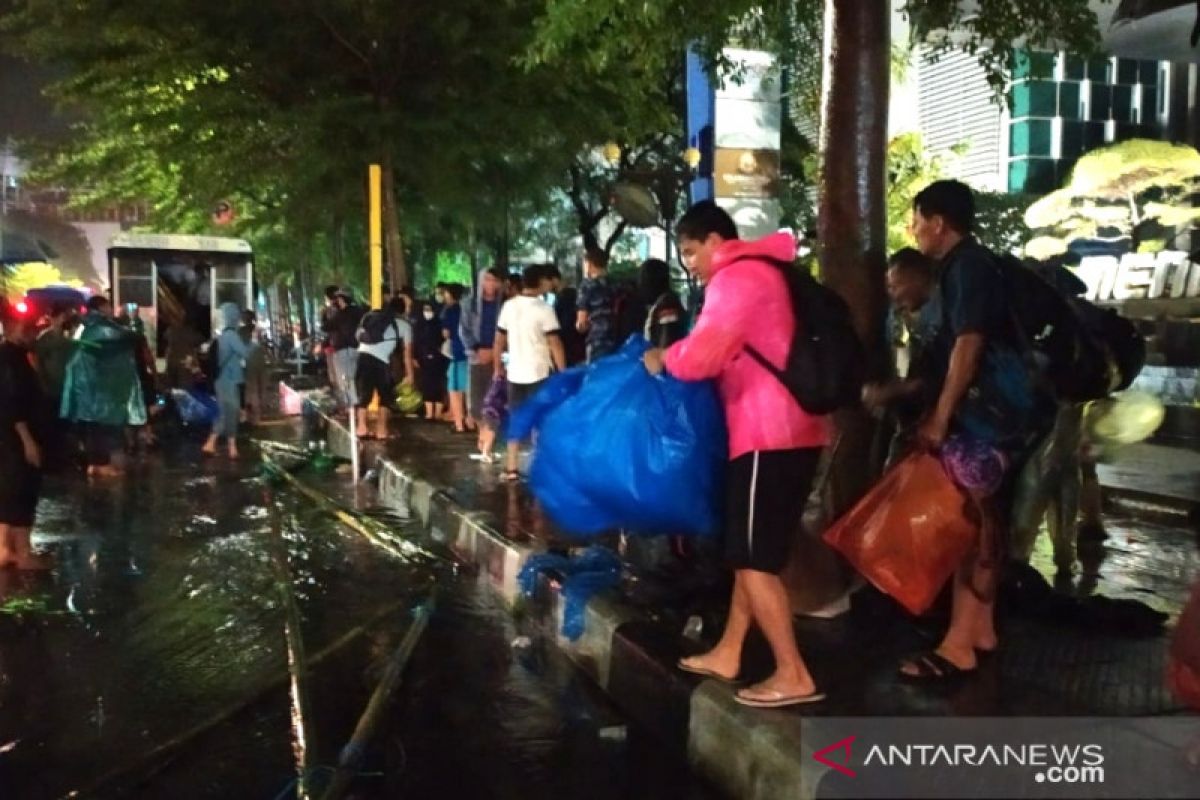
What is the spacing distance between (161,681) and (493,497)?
396cm

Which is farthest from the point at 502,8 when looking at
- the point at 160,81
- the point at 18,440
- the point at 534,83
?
the point at 18,440

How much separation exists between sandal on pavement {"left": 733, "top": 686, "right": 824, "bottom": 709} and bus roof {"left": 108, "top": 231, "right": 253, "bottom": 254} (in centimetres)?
1946

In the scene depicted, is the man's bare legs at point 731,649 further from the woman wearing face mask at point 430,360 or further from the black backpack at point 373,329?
the woman wearing face mask at point 430,360

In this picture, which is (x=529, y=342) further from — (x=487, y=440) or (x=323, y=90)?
(x=323, y=90)

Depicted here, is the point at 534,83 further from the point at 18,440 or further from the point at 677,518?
the point at 677,518

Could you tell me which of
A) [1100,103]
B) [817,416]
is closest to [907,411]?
[817,416]

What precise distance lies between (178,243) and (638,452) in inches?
751

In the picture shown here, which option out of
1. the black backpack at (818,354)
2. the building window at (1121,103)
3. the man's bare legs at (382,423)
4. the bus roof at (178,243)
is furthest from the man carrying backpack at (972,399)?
the building window at (1121,103)

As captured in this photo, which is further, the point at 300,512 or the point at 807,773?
the point at 300,512

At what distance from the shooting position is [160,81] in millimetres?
15875

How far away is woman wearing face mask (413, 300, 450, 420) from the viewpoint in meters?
14.1

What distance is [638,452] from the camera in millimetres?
4398

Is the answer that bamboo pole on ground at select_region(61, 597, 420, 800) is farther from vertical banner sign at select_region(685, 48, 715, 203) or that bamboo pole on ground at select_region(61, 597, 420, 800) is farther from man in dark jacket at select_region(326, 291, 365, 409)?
vertical banner sign at select_region(685, 48, 715, 203)

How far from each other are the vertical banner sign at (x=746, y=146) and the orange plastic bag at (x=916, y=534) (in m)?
9.29
